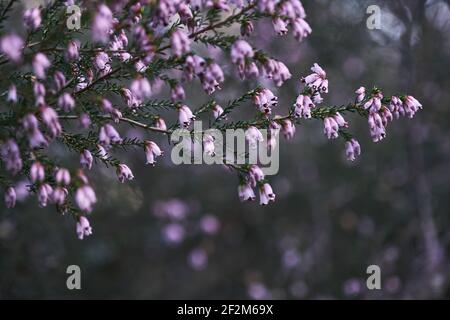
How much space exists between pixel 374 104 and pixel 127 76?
1.44 m

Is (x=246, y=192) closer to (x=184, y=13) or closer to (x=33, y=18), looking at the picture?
(x=184, y=13)

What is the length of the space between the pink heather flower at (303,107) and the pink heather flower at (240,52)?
0.56m

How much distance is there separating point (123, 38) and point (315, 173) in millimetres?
7394

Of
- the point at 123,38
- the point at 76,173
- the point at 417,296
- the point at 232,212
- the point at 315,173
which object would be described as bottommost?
the point at 232,212

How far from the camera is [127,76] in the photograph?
3119mm

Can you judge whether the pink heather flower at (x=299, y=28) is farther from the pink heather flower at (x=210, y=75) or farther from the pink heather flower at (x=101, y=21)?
the pink heather flower at (x=101, y=21)

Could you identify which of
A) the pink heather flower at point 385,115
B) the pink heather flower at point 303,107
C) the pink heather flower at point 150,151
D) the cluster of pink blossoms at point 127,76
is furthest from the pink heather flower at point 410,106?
the pink heather flower at point 150,151

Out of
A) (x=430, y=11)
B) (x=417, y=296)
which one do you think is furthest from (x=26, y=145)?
(x=430, y=11)

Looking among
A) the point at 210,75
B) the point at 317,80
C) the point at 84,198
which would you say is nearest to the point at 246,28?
the point at 210,75

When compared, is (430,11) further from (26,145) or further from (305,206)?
(26,145)

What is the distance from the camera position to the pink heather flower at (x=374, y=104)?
3.23m

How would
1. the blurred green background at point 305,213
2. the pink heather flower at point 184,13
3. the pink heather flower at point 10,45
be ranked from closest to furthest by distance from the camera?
the pink heather flower at point 10,45 < the pink heather flower at point 184,13 < the blurred green background at point 305,213

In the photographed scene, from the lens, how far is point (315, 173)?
10.2 m

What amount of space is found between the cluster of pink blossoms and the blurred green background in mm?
1685
